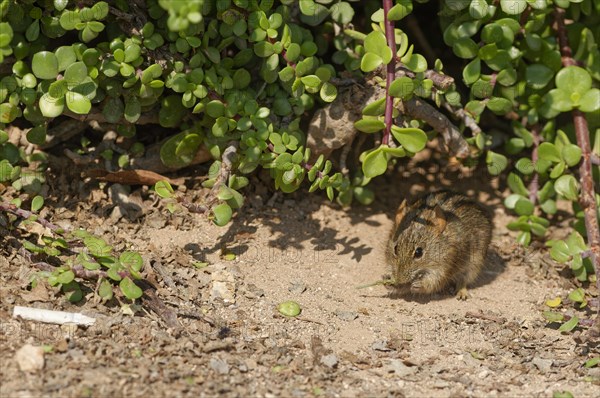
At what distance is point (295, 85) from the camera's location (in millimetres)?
5062

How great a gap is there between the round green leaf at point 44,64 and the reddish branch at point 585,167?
3.62m

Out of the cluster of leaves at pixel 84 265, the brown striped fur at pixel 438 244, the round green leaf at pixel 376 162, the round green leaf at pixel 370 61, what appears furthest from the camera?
the brown striped fur at pixel 438 244

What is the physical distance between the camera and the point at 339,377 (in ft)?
14.6

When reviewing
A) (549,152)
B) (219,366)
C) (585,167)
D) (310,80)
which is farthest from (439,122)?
(219,366)

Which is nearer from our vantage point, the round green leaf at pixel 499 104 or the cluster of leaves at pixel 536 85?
the cluster of leaves at pixel 536 85

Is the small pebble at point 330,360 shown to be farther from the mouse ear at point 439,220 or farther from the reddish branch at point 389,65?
the mouse ear at point 439,220

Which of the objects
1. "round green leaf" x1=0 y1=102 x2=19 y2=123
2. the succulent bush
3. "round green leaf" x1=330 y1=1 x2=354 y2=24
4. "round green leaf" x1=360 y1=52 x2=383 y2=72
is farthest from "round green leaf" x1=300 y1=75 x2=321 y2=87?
"round green leaf" x1=0 y1=102 x2=19 y2=123

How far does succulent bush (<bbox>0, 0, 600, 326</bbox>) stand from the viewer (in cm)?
487

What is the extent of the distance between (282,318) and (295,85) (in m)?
1.50

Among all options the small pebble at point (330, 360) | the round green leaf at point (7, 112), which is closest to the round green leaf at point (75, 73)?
the round green leaf at point (7, 112)

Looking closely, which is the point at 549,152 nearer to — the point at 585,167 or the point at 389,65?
the point at 585,167

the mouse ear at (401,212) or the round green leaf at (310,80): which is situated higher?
the round green leaf at (310,80)

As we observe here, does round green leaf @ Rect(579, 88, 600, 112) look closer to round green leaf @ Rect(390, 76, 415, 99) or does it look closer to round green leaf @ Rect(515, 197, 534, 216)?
round green leaf @ Rect(515, 197, 534, 216)

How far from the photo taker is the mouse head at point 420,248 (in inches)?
227
